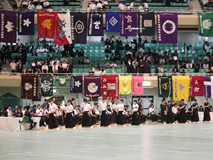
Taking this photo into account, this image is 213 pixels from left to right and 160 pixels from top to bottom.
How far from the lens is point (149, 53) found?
111ft

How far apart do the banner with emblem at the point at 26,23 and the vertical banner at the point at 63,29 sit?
1.64 metres

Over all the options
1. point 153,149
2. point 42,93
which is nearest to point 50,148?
point 153,149

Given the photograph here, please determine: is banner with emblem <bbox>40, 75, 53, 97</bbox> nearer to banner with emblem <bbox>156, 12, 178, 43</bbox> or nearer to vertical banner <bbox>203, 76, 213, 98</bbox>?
banner with emblem <bbox>156, 12, 178, 43</bbox>

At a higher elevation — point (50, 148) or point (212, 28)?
point (212, 28)

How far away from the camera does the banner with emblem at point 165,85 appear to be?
30.4 metres

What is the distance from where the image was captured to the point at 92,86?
29.8 metres

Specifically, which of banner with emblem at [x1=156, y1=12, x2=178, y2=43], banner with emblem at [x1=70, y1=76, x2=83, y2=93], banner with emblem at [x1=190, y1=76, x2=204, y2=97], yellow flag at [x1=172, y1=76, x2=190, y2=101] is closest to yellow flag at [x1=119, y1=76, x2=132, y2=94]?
banner with emblem at [x1=70, y1=76, x2=83, y2=93]

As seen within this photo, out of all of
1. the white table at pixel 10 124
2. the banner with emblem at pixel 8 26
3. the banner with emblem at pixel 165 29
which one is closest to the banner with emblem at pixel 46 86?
the banner with emblem at pixel 8 26

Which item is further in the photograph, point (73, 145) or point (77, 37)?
point (77, 37)

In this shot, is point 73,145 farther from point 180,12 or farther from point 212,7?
point 212,7

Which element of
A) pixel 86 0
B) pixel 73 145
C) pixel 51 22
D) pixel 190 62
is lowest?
pixel 73 145

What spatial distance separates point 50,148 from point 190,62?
79.4 ft

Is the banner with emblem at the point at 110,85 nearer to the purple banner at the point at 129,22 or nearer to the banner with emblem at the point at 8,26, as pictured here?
the purple banner at the point at 129,22

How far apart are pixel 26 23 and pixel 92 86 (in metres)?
5.72
